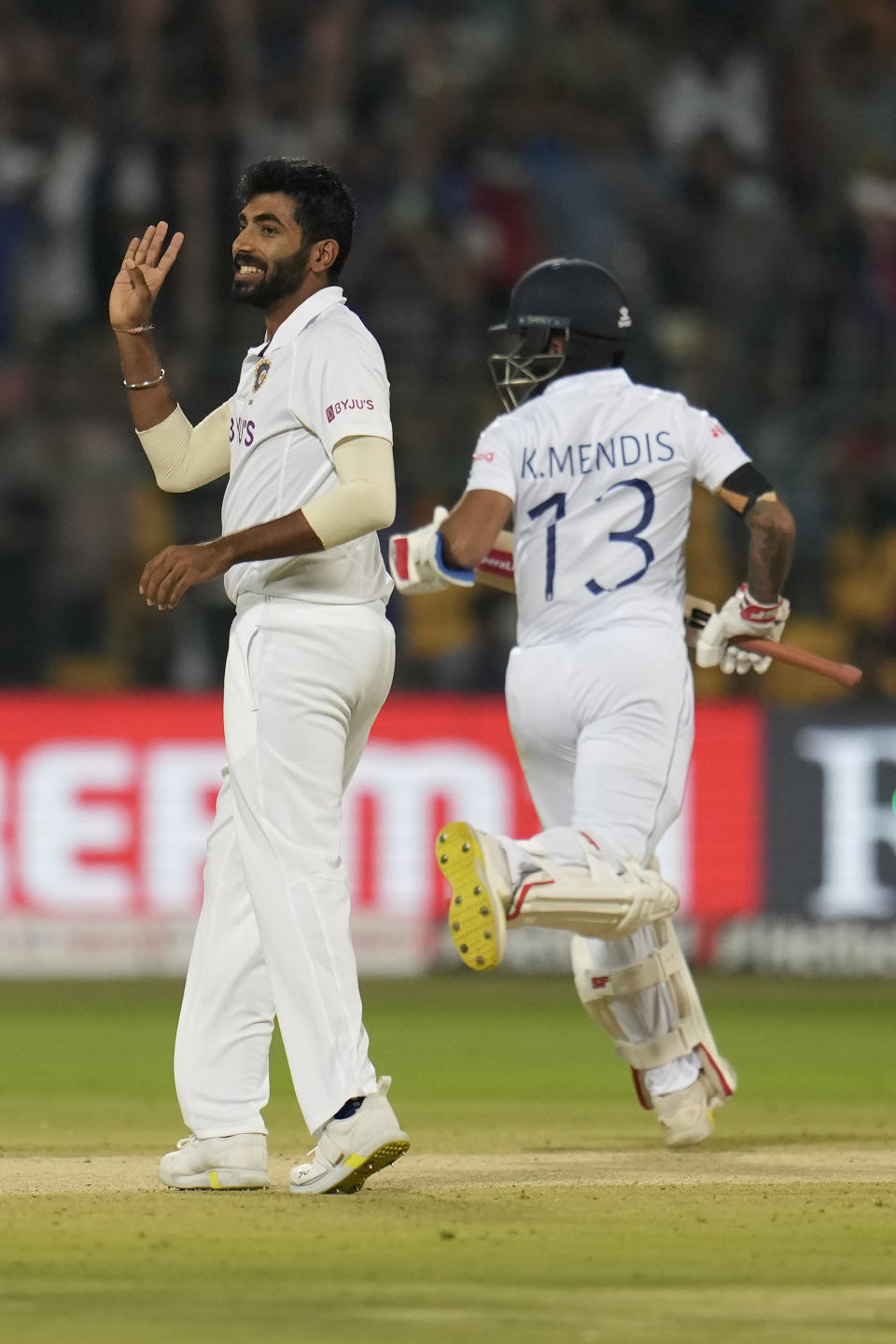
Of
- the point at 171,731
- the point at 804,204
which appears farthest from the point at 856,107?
the point at 171,731

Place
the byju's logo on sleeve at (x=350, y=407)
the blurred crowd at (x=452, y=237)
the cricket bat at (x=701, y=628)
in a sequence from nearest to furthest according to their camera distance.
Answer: the byju's logo on sleeve at (x=350, y=407)
the cricket bat at (x=701, y=628)
the blurred crowd at (x=452, y=237)

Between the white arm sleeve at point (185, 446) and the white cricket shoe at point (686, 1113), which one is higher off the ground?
the white arm sleeve at point (185, 446)

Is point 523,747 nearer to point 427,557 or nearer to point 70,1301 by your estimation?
point 427,557

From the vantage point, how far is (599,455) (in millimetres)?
6109

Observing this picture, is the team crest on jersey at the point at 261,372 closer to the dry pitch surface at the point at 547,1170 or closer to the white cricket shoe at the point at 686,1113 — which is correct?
the dry pitch surface at the point at 547,1170

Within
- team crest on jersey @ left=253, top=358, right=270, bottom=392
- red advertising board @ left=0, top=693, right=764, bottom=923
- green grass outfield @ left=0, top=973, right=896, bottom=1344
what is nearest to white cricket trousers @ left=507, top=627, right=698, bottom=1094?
green grass outfield @ left=0, top=973, right=896, bottom=1344

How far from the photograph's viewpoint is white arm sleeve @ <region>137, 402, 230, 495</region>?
5.75 meters

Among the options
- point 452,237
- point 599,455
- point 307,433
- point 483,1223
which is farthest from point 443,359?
point 483,1223

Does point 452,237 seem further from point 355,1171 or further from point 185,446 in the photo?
point 355,1171

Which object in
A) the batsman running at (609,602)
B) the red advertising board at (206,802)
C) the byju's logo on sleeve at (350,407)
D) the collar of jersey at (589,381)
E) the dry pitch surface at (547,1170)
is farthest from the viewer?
the red advertising board at (206,802)

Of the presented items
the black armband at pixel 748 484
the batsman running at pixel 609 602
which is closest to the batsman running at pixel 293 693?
the batsman running at pixel 609 602

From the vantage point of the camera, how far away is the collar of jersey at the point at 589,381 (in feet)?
20.4

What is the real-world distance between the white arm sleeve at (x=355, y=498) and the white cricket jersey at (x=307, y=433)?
0.13ft

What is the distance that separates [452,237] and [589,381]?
7746 mm
